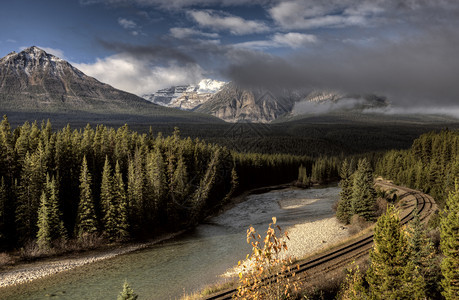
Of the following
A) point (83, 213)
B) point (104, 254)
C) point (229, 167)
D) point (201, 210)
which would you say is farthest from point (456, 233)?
point (229, 167)

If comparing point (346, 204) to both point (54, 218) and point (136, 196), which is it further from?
point (54, 218)

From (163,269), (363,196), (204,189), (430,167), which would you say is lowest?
(163,269)

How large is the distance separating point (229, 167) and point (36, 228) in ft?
197

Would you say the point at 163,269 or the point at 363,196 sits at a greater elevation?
the point at 363,196

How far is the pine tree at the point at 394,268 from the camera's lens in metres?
17.3

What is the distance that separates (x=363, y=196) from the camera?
176 ft

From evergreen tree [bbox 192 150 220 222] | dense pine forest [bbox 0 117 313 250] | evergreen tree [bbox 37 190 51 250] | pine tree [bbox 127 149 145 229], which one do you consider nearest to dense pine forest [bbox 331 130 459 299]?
pine tree [bbox 127 149 145 229]

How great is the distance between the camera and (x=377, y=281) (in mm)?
18141

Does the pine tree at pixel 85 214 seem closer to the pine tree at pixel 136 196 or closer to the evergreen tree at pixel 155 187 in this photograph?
the pine tree at pixel 136 196

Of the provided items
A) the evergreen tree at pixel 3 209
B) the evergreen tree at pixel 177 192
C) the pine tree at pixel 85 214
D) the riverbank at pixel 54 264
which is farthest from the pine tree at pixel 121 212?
the evergreen tree at pixel 3 209

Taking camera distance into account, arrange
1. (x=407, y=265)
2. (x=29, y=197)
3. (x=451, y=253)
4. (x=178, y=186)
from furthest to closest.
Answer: (x=178, y=186)
(x=29, y=197)
(x=451, y=253)
(x=407, y=265)

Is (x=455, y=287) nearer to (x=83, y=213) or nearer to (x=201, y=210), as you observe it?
(x=83, y=213)

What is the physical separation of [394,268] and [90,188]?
Result: 4898 centimetres

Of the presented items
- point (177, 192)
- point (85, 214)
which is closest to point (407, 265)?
point (85, 214)
